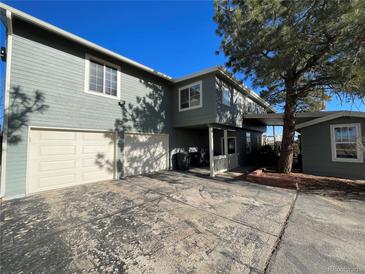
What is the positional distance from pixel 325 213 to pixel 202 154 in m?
8.17

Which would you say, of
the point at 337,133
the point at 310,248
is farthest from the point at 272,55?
the point at 310,248

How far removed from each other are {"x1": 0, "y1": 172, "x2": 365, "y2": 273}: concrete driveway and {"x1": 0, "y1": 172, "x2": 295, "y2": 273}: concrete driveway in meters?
0.02

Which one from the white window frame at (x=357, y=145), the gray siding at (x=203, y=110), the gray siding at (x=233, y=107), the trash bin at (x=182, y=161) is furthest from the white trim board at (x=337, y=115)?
the trash bin at (x=182, y=161)

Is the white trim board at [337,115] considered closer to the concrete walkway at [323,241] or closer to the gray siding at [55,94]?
the concrete walkway at [323,241]

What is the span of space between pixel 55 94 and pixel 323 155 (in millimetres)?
12076

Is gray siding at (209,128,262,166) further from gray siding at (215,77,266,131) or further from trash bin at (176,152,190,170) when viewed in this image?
trash bin at (176,152,190,170)

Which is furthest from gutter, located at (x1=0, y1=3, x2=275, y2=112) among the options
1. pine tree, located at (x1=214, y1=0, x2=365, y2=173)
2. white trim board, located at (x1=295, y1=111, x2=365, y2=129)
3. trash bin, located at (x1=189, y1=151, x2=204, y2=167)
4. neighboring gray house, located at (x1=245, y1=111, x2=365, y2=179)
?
trash bin, located at (x1=189, y1=151, x2=204, y2=167)

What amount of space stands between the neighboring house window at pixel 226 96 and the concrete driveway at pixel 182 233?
543 centimetres

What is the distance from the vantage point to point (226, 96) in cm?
947

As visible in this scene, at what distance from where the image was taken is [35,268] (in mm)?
2330

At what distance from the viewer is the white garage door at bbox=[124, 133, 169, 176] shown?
8.34 m

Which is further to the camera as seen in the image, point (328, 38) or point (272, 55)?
point (272, 55)

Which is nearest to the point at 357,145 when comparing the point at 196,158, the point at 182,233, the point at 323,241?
the point at 323,241

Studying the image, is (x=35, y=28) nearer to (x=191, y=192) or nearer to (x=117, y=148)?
(x=117, y=148)
